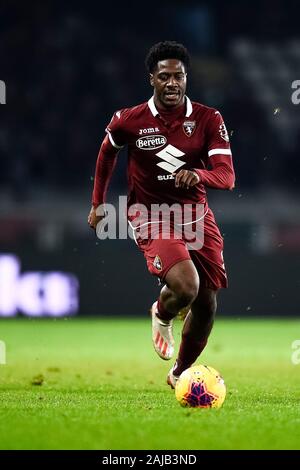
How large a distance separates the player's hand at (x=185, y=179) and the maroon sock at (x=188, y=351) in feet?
4.37

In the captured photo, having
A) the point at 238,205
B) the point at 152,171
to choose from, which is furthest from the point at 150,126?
the point at 238,205

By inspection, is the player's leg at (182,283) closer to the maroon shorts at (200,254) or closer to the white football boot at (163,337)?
the maroon shorts at (200,254)

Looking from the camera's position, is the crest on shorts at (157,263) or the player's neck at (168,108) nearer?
the crest on shorts at (157,263)

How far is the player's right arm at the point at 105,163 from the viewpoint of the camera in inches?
285

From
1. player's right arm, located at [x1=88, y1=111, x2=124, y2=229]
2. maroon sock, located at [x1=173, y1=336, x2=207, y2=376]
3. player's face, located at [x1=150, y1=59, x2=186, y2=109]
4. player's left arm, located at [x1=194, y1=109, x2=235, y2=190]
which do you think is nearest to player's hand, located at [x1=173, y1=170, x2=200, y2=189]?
player's left arm, located at [x1=194, y1=109, x2=235, y2=190]

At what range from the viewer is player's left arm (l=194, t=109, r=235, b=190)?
669cm

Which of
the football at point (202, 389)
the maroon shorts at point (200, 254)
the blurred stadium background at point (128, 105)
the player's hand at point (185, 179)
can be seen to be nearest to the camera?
the football at point (202, 389)

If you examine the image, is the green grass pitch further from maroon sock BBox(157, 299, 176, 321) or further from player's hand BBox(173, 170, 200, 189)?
player's hand BBox(173, 170, 200, 189)

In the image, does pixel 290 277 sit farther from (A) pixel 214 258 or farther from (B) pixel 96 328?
(A) pixel 214 258

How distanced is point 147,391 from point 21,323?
8361 mm

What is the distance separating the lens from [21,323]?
15586 mm

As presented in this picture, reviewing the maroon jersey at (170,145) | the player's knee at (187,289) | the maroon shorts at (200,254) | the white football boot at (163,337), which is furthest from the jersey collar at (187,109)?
the white football boot at (163,337)

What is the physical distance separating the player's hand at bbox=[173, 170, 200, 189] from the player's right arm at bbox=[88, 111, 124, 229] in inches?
36.5

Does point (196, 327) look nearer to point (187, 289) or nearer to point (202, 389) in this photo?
point (187, 289)
